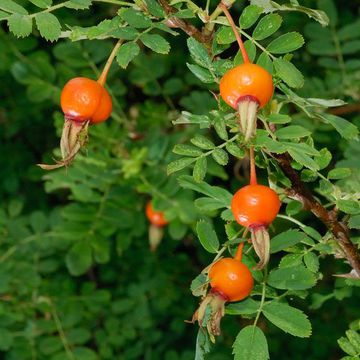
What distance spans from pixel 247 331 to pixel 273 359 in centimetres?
148

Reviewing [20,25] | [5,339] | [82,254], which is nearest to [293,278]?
[20,25]

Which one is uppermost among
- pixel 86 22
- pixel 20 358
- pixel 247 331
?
pixel 247 331

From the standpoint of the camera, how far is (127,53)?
130 cm

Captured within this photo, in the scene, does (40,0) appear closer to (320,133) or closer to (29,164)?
(320,133)

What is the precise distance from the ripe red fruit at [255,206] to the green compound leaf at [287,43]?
0.30 meters

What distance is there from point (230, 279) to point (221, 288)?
0.07 feet

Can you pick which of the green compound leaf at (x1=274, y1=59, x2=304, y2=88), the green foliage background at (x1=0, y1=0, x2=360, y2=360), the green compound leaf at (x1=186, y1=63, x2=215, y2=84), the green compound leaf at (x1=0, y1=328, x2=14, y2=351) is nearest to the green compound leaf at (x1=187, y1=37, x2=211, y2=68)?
the green compound leaf at (x1=186, y1=63, x2=215, y2=84)

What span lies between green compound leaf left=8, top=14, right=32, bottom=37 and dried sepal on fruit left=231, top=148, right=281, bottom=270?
0.50 m

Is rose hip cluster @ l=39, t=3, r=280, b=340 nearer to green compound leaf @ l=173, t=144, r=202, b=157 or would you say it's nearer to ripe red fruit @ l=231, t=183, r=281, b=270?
ripe red fruit @ l=231, t=183, r=281, b=270

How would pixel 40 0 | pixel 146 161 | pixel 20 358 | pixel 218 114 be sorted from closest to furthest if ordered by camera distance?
pixel 218 114, pixel 40 0, pixel 146 161, pixel 20 358

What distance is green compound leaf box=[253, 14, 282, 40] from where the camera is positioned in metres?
1.36

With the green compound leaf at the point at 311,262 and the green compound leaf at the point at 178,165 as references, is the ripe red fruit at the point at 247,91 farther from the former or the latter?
the green compound leaf at the point at 311,262

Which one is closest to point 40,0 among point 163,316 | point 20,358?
point 20,358

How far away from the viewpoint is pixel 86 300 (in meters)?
2.62
